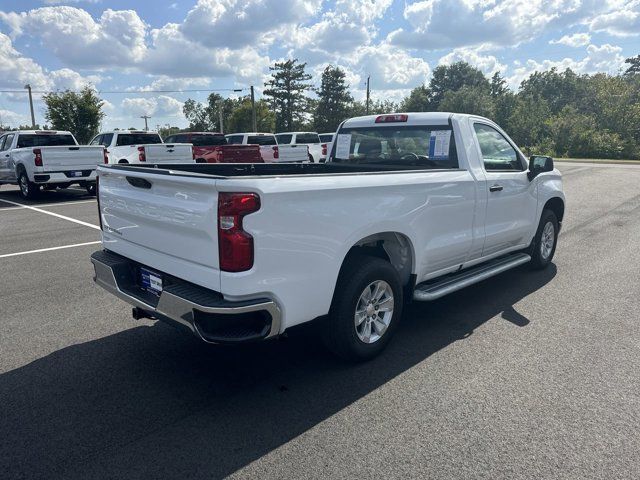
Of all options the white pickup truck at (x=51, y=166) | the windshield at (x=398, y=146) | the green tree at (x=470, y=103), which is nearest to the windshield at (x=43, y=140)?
the white pickup truck at (x=51, y=166)

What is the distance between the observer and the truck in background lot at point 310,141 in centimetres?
2205

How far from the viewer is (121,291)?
3648 mm

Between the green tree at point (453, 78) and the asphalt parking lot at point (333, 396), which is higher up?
the green tree at point (453, 78)

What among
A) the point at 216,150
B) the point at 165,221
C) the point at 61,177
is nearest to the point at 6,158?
the point at 61,177

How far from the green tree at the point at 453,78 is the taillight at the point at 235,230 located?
10412 centimetres

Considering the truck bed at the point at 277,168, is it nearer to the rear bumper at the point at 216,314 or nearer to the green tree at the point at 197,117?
the rear bumper at the point at 216,314

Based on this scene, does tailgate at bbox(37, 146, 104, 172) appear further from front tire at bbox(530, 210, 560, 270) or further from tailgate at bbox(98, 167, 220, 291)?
front tire at bbox(530, 210, 560, 270)

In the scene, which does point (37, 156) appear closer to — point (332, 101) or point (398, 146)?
point (398, 146)

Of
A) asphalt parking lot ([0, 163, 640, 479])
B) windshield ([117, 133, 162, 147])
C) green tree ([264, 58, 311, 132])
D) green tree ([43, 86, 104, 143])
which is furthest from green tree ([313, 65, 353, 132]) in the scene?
asphalt parking lot ([0, 163, 640, 479])

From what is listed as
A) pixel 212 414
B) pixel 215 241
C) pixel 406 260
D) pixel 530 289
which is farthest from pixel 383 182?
pixel 530 289

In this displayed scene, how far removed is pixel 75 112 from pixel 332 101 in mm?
40450

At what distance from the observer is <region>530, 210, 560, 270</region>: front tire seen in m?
6.09

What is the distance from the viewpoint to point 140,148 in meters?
15.1

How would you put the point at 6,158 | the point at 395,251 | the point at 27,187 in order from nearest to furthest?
the point at 395,251 → the point at 27,187 → the point at 6,158
